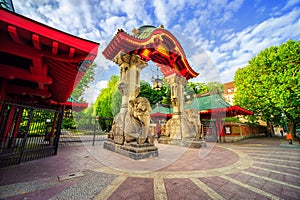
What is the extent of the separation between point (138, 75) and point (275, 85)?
12.8m

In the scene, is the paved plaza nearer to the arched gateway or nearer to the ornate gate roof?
the arched gateway

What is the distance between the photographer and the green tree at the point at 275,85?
9.80 meters

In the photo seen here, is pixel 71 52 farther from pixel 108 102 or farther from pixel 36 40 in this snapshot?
pixel 108 102

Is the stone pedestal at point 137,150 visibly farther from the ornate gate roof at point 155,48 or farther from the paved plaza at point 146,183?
the ornate gate roof at point 155,48

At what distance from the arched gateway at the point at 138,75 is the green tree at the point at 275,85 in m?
7.77

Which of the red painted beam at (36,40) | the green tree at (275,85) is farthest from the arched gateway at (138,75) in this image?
the green tree at (275,85)

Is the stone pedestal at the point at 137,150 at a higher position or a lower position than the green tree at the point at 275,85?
lower

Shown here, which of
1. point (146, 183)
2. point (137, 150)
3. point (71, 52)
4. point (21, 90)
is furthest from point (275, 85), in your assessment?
point (21, 90)

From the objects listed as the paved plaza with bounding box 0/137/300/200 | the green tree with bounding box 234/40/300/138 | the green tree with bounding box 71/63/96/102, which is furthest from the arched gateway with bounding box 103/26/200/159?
the green tree with bounding box 71/63/96/102

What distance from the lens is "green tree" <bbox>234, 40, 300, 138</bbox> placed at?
9805 millimetres

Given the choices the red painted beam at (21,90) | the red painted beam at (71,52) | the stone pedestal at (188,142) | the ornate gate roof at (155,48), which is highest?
the ornate gate roof at (155,48)

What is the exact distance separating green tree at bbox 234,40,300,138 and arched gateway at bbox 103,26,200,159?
25.5 feet

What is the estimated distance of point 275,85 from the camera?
10.8m

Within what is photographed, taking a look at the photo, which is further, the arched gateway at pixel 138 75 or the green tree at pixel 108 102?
the green tree at pixel 108 102
